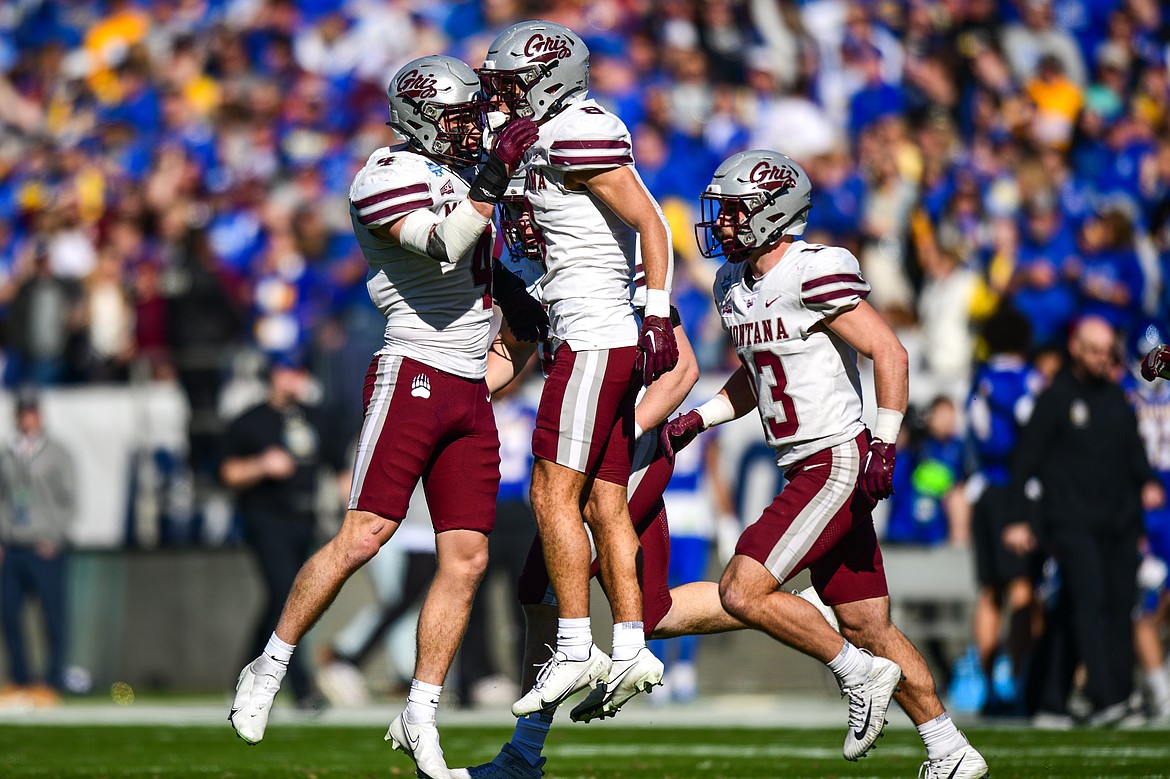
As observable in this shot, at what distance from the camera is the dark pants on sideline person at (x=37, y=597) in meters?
12.9

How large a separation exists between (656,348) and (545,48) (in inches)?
46.5

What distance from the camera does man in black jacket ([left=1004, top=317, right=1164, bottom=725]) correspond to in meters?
10.4

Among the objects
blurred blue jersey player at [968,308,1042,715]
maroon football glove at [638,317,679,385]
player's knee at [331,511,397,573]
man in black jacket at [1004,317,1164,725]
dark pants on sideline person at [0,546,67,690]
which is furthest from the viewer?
dark pants on sideline person at [0,546,67,690]

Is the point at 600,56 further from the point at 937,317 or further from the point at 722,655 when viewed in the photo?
the point at 722,655

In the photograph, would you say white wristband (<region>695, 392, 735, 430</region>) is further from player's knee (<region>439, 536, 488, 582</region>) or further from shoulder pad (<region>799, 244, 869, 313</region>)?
player's knee (<region>439, 536, 488, 582</region>)

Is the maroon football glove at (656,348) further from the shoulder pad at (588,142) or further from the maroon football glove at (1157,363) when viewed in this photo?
the maroon football glove at (1157,363)

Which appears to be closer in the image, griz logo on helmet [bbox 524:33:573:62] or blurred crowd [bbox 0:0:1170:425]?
griz logo on helmet [bbox 524:33:573:62]

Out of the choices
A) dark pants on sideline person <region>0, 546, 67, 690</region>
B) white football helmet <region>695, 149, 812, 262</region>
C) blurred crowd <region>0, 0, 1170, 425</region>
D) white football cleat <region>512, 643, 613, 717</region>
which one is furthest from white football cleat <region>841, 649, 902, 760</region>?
dark pants on sideline person <region>0, 546, 67, 690</region>

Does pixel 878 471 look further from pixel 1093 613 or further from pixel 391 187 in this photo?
pixel 1093 613

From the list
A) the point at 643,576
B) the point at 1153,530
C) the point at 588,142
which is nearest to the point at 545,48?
the point at 588,142

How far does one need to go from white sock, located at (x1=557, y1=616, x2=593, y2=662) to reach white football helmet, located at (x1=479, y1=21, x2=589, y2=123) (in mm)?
1772

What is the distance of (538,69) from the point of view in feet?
21.4

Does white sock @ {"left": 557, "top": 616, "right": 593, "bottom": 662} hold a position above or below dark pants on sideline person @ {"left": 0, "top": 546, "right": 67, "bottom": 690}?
above

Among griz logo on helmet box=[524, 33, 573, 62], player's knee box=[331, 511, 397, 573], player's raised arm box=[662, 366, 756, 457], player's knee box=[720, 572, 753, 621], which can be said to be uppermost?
griz logo on helmet box=[524, 33, 573, 62]
